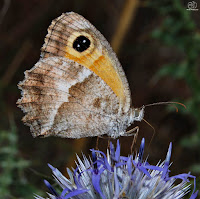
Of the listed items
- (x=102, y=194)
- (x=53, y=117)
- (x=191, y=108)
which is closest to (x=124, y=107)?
(x=53, y=117)

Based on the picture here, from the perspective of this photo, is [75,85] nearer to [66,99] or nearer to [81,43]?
[66,99]

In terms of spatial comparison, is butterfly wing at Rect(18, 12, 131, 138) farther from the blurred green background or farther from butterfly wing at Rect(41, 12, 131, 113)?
the blurred green background

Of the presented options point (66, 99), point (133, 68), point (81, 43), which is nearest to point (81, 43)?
point (81, 43)

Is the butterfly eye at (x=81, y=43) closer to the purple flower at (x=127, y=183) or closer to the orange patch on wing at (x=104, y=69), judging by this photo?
the orange patch on wing at (x=104, y=69)

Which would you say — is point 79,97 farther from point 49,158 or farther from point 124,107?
point 49,158

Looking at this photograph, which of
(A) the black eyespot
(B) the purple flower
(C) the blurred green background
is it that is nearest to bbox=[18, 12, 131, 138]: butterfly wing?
(A) the black eyespot

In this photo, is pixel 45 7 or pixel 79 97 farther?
pixel 45 7
